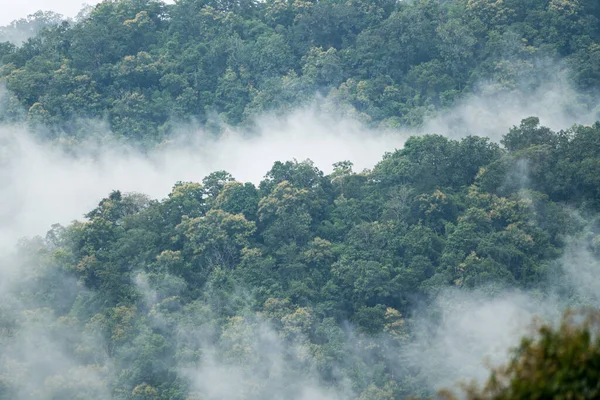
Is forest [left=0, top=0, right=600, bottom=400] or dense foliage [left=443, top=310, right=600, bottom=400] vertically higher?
forest [left=0, top=0, right=600, bottom=400]

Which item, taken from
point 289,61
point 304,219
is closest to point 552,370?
point 304,219

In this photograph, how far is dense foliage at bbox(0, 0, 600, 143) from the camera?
46844mm

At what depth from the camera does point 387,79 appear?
157 feet

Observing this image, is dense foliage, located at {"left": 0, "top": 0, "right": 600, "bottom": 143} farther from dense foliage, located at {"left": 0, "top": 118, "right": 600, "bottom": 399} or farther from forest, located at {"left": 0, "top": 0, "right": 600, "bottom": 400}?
dense foliage, located at {"left": 0, "top": 118, "right": 600, "bottom": 399}

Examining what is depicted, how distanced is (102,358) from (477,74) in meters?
20.6

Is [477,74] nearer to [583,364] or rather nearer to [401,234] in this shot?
[401,234]

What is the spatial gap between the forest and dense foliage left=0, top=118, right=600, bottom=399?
0.07 metres

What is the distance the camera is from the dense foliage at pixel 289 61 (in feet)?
154

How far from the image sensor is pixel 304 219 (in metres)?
38.8

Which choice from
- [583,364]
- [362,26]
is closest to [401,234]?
[362,26]

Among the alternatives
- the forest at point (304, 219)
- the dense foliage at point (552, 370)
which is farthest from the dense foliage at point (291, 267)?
the dense foliage at point (552, 370)

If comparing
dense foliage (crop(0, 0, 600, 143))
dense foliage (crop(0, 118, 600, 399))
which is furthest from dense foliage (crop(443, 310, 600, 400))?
dense foliage (crop(0, 0, 600, 143))

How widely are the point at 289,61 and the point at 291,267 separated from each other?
14608 millimetres

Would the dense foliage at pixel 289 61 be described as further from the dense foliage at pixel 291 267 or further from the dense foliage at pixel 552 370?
the dense foliage at pixel 552 370
